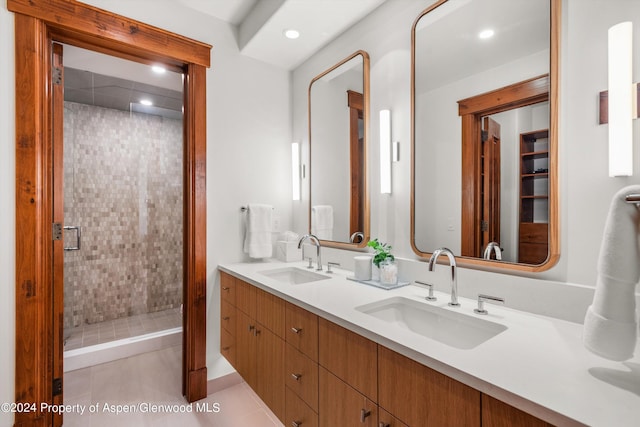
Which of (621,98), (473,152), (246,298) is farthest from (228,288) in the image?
(621,98)

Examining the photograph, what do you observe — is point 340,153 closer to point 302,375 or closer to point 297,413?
point 302,375

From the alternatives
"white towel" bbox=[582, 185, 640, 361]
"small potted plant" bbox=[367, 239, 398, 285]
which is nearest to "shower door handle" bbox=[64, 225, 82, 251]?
"small potted plant" bbox=[367, 239, 398, 285]

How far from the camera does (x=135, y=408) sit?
6.30 feet

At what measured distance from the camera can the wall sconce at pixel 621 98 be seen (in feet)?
3.00

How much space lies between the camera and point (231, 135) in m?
2.23

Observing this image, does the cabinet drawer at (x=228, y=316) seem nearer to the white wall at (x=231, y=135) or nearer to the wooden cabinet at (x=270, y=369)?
the white wall at (x=231, y=135)

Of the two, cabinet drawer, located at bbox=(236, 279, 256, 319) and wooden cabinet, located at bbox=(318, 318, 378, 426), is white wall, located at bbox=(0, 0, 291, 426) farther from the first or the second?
wooden cabinet, located at bbox=(318, 318, 378, 426)

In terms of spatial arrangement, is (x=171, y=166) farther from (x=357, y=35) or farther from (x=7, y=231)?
(x=357, y=35)

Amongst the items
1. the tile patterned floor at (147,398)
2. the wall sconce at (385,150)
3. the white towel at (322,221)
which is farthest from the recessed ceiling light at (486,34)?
the tile patterned floor at (147,398)

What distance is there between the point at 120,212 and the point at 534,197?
11.2ft

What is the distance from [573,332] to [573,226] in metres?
0.36

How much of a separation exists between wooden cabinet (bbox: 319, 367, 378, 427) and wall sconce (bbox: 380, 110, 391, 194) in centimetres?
102

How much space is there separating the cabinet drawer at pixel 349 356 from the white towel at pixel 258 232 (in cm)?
112

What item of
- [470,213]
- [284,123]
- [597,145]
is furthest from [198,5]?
[597,145]
